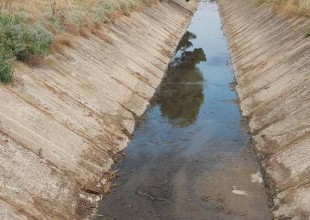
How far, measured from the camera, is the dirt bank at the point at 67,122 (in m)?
11.8

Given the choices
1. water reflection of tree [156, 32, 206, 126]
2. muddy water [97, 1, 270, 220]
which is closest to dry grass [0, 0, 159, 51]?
water reflection of tree [156, 32, 206, 126]

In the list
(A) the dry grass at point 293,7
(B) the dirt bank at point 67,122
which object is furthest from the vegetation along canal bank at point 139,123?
(A) the dry grass at point 293,7

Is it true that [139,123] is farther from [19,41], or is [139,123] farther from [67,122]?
[19,41]

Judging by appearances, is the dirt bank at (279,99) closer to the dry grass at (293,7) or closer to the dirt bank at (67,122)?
the dry grass at (293,7)

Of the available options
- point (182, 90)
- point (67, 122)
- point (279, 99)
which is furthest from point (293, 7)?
point (67, 122)

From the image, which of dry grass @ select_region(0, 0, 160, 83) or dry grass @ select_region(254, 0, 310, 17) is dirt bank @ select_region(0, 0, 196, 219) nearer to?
dry grass @ select_region(0, 0, 160, 83)

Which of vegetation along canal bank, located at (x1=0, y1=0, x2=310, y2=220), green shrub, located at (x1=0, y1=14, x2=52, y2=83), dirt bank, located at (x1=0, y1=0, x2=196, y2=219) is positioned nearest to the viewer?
dirt bank, located at (x1=0, y1=0, x2=196, y2=219)

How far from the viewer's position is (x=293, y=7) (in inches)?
1262

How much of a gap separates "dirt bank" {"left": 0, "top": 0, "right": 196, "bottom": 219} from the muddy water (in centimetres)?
Answer: 80

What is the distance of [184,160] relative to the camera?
15.9 meters

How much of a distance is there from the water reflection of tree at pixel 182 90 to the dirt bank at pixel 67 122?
86cm

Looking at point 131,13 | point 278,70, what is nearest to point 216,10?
point 131,13

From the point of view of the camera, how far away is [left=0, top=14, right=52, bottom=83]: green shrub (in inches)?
675

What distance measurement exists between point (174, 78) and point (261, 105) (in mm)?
8486
